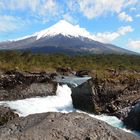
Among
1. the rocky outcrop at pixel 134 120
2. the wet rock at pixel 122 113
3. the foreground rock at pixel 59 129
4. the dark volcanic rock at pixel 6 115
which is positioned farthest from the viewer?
the wet rock at pixel 122 113

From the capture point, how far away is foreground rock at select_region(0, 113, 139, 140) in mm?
8648

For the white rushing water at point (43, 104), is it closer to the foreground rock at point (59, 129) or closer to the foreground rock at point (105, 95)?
the foreground rock at point (105, 95)

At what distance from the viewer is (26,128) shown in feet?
29.1

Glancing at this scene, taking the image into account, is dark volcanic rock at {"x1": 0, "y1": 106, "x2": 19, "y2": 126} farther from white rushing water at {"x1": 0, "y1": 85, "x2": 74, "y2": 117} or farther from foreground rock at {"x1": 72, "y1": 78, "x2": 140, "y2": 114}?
foreground rock at {"x1": 72, "y1": 78, "x2": 140, "y2": 114}

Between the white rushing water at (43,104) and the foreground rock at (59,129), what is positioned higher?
the foreground rock at (59,129)

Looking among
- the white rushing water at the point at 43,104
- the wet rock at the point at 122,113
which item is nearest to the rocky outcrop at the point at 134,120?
the wet rock at the point at 122,113

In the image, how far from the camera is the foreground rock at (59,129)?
8.65m

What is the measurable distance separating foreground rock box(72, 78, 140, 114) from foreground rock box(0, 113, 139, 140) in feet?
56.1

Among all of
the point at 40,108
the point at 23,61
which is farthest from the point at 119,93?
the point at 23,61

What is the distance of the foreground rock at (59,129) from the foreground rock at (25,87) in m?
26.8

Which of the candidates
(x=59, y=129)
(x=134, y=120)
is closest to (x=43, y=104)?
(x=134, y=120)

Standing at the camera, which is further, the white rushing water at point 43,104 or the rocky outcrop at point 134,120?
the white rushing water at point 43,104

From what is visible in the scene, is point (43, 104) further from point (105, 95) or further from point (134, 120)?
point (134, 120)

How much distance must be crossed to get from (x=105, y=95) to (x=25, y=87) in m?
11.6
